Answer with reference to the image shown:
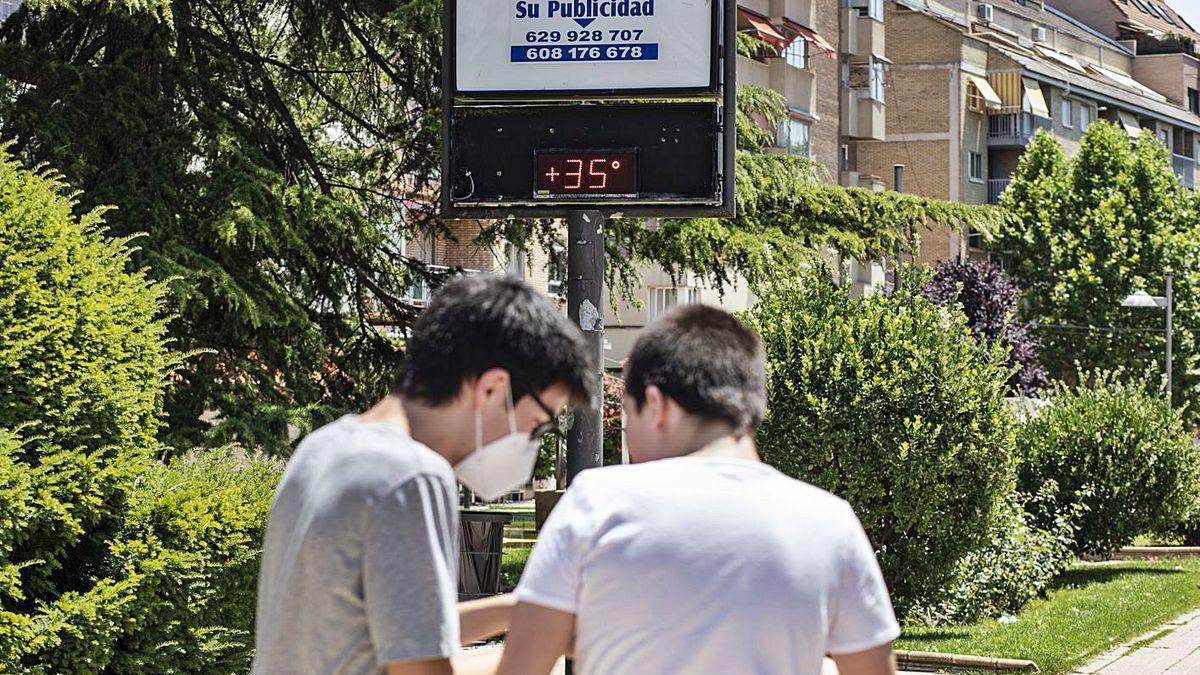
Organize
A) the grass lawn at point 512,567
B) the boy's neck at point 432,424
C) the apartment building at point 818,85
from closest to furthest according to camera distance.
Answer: the boy's neck at point 432,424 → the grass lawn at point 512,567 → the apartment building at point 818,85

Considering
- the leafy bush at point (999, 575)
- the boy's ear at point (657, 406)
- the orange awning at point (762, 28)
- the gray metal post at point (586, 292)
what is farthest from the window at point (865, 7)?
the boy's ear at point (657, 406)

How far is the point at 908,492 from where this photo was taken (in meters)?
13.3

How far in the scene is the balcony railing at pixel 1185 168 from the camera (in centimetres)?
7488

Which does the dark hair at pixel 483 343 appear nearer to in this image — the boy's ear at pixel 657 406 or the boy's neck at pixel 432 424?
the boy's neck at pixel 432 424

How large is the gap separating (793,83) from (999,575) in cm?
3556

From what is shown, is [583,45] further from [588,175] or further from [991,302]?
[991,302]

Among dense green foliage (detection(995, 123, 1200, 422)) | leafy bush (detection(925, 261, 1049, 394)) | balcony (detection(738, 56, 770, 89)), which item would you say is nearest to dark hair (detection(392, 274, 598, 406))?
leafy bush (detection(925, 261, 1049, 394))

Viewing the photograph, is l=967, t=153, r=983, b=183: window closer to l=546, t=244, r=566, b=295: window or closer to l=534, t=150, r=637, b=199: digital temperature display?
l=546, t=244, r=566, b=295: window

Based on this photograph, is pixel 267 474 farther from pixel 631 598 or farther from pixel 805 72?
pixel 805 72

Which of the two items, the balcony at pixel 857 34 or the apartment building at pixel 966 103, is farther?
the apartment building at pixel 966 103

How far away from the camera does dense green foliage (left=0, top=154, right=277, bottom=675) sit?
766cm

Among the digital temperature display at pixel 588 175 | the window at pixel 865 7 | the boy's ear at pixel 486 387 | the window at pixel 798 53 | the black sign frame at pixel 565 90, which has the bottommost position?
the boy's ear at pixel 486 387

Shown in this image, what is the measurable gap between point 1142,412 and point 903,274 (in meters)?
9.53

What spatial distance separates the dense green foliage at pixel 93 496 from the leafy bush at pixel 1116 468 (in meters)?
14.8
